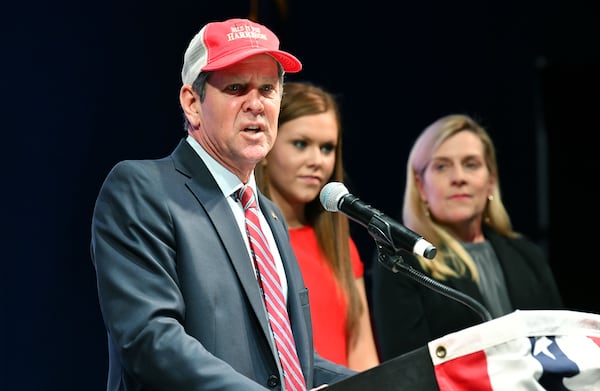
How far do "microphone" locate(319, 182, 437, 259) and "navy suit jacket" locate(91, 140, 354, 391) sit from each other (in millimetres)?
257

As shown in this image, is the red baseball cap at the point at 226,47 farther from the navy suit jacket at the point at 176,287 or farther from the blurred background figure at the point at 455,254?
the blurred background figure at the point at 455,254

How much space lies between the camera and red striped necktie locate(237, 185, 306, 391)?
2.28 metres

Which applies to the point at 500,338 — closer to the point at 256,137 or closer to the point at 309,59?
the point at 256,137

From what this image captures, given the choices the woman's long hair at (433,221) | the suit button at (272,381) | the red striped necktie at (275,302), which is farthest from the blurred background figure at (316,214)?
the suit button at (272,381)

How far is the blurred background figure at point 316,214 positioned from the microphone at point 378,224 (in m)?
1.02

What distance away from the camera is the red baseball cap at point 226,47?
7.65 ft

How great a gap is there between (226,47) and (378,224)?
1.87ft

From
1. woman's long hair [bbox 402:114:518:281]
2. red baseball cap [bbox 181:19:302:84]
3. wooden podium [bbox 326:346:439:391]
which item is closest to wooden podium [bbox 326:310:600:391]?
wooden podium [bbox 326:346:439:391]

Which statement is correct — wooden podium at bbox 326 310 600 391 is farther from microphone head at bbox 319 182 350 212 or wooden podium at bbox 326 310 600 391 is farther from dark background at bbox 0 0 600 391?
dark background at bbox 0 0 600 391

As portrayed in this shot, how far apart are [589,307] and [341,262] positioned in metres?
2.27

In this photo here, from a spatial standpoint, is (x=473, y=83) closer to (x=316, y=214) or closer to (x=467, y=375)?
(x=316, y=214)

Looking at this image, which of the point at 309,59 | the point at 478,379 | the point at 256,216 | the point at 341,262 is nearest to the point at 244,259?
the point at 256,216

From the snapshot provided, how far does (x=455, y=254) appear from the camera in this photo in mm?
3734

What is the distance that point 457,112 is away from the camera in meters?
5.30
